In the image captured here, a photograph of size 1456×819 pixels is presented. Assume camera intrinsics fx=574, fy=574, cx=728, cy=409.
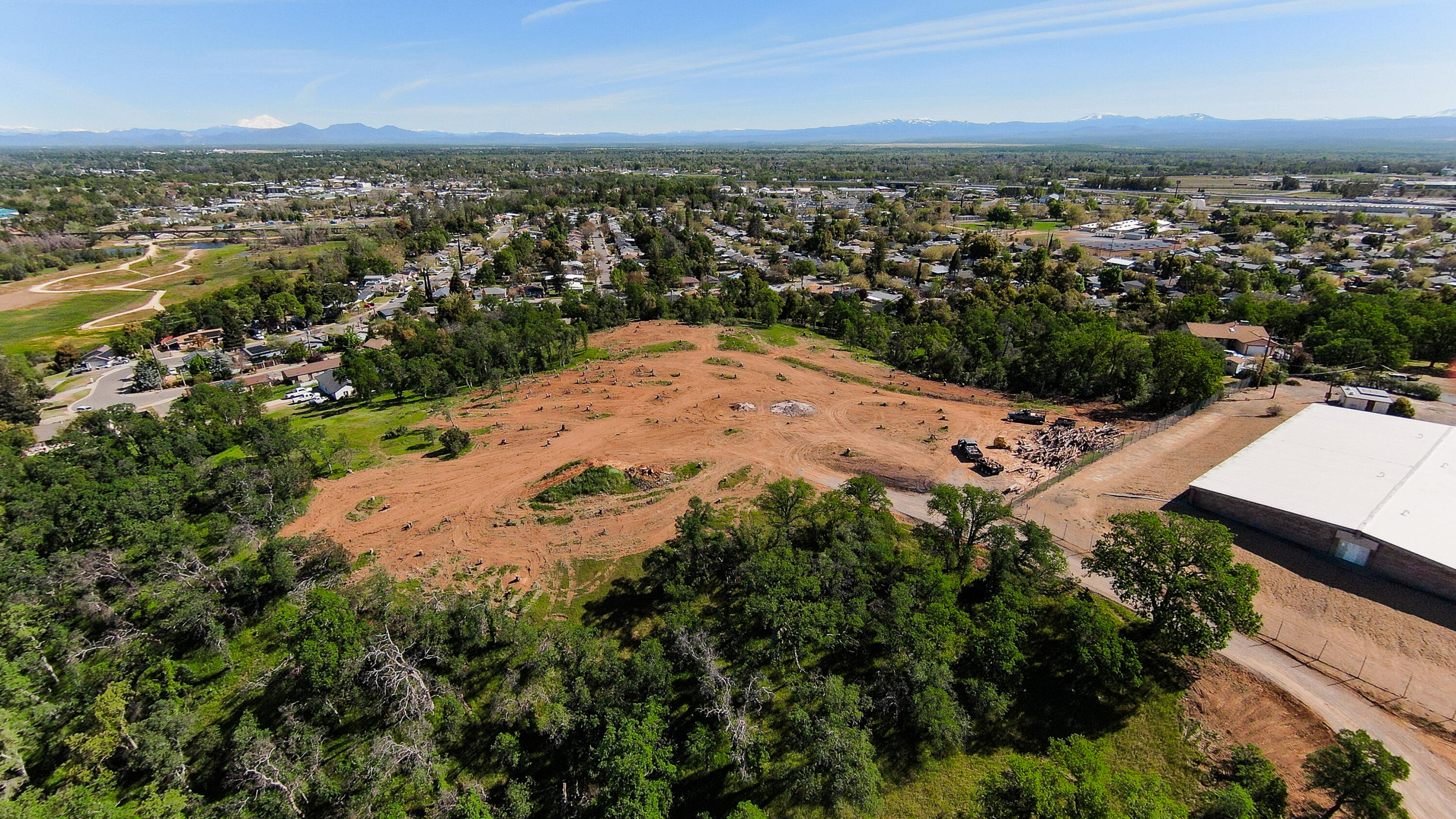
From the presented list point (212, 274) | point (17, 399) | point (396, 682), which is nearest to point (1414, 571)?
point (396, 682)

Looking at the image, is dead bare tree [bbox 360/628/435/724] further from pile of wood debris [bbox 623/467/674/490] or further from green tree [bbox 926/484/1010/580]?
green tree [bbox 926/484/1010/580]

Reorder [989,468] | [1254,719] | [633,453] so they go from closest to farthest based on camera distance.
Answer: [1254,719]
[989,468]
[633,453]

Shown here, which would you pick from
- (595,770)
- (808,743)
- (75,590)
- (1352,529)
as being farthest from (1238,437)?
(75,590)

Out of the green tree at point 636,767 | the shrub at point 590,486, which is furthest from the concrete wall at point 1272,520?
the shrub at point 590,486

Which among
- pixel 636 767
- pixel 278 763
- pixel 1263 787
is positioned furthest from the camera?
pixel 278 763

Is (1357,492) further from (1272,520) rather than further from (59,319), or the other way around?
(59,319)
